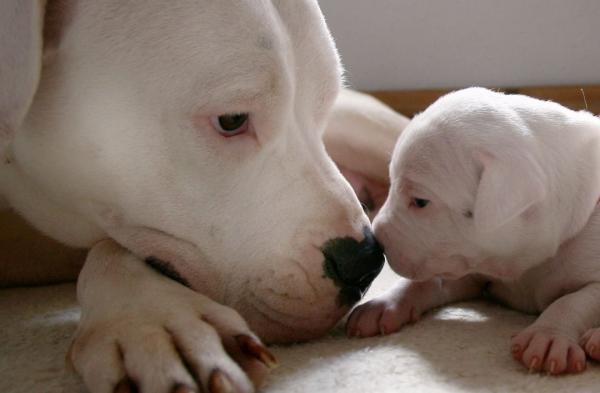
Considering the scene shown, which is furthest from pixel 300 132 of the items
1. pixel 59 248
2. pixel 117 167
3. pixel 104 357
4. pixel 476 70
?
pixel 476 70

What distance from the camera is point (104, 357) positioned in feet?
3.28

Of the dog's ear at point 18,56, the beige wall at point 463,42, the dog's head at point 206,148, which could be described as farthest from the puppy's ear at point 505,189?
the beige wall at point 463,42

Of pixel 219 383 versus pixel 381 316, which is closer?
pixel 219 383

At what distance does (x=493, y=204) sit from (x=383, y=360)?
310mm

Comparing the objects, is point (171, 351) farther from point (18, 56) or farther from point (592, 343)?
point (592, 343)

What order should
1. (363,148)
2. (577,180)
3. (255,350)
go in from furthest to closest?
1. (363,148)
2. (577,180)
3. (255,350)

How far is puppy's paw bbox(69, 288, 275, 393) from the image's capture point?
37.7 inches

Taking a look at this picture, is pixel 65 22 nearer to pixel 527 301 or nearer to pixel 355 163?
pixel 527 301

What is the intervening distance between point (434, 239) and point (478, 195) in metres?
0.12

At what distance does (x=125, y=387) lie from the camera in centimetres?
96

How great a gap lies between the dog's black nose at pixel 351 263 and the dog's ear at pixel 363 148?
97 centimetres

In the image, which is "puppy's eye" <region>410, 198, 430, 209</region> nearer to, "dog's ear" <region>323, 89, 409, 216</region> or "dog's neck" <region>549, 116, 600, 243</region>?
"dog's neck" <region>549, 116, 600, 243</region>

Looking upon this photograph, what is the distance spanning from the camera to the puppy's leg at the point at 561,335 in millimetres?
1180

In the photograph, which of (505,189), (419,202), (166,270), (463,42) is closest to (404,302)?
(419,202)
